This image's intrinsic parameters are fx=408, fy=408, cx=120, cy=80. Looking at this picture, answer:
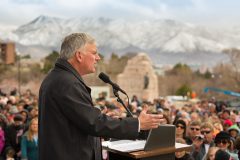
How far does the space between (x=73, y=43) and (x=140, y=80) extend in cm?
3697

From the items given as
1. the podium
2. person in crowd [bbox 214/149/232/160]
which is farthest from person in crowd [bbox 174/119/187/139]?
the podium

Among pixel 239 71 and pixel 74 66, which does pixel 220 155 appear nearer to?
pixel 74 66

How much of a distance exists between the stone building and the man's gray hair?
111 ft

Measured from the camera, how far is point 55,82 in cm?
295

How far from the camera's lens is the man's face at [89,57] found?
9.90 feet

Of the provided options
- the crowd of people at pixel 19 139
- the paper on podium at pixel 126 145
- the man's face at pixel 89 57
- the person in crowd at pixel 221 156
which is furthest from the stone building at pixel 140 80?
the man's face at pixel 89 57

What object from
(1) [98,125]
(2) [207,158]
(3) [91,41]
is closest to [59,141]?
(1) [98,125]

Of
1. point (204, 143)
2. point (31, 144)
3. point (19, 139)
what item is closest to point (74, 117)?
point (31, 144)

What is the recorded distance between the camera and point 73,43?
301 cm

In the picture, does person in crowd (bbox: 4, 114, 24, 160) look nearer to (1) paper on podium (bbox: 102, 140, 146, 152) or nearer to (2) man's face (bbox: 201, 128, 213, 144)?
(2) man's face (bbox: 201, 128, 213, 144)

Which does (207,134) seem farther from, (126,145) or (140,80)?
(140,80)

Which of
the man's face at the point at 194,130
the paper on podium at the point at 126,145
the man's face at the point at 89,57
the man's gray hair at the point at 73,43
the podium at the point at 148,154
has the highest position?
the man's gray hair at the point at 73,43

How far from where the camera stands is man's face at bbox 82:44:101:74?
9.90 feet

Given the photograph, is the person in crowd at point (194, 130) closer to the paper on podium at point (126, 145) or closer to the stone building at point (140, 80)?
the paper on podium at point (126, 145)
